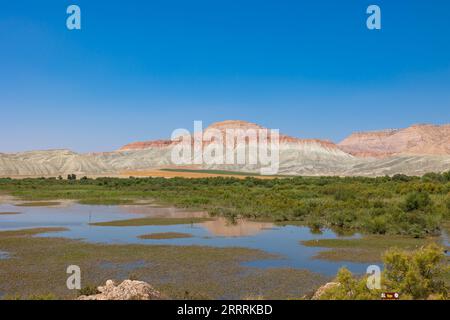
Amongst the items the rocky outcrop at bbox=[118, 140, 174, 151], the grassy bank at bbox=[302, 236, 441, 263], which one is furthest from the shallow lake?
the rocky outcrop at bbox=[118, 140, 174, 151]

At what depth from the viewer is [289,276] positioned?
13.3m

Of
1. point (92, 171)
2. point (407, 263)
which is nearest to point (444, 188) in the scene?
point (407, 263)

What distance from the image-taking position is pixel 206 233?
73.9 feet

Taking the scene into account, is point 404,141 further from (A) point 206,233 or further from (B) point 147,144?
(A) point 206,233

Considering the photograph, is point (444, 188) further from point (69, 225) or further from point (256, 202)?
point (69, 225)

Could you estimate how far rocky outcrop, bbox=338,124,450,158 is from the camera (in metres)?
130

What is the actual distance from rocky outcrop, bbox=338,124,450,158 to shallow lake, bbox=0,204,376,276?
108 meters

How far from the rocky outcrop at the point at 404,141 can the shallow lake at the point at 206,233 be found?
108m

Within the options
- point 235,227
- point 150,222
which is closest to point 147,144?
point 150,222

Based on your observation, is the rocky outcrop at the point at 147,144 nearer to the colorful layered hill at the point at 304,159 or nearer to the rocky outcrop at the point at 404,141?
the colorful layered hill at the point at 304,159

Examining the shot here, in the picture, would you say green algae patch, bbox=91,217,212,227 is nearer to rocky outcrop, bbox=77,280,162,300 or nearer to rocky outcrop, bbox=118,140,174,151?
rocky outcrop, bbox=77,280,162,300

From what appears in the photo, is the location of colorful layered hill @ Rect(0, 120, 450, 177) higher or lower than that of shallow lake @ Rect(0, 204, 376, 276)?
higher

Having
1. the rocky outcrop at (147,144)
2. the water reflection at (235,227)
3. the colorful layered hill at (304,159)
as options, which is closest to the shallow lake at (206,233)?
the water reflection at (235,227)

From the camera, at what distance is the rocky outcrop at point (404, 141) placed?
130250mm
